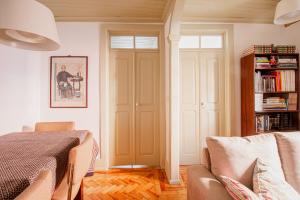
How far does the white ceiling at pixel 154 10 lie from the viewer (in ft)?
9.35

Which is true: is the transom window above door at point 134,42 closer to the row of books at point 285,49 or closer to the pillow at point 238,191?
the row of books at point 285,49

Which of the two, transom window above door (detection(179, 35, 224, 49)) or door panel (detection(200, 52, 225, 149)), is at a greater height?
transom window above door (detection(179, 35, 224, 49))

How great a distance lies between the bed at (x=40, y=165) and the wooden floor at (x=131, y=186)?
1054mm

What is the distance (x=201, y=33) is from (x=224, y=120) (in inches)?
63.7

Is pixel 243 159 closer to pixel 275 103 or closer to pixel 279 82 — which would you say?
pixel 275 103

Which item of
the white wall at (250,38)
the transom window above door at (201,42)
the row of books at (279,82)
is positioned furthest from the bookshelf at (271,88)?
the transom window above door at (201,42)

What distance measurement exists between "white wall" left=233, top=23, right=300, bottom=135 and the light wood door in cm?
24

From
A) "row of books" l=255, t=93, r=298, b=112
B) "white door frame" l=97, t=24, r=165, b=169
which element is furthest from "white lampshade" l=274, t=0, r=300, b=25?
"white door frame" l=97, t=24, r=165, b=169

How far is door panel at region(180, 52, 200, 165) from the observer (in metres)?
3.47

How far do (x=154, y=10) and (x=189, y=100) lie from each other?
5.29 feet

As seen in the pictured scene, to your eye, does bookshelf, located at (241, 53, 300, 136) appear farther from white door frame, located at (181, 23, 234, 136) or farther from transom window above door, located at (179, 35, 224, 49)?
transom window above door, located at (179, 35, 224, 49)

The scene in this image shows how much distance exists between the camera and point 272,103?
303 cm

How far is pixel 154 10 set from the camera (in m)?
3.01

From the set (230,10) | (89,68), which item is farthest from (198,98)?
(89,68)
